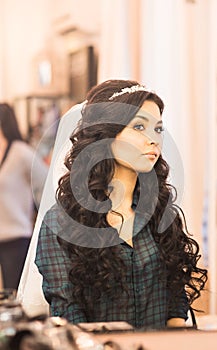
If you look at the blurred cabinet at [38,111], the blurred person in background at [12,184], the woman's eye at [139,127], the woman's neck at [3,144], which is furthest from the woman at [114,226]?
the blurred cabinet at [38,111]

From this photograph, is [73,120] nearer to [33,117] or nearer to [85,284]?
[85,284]

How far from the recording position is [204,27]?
1.19 m

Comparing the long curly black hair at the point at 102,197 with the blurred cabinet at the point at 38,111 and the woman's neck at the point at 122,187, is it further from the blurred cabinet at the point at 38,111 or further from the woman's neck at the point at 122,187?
the blurred cabinet at the point at 38,111

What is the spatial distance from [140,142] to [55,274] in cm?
21

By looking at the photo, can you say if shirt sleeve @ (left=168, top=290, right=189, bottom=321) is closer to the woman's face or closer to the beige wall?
the woman's face

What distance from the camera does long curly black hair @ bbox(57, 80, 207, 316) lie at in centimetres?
87

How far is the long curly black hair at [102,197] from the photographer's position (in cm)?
87

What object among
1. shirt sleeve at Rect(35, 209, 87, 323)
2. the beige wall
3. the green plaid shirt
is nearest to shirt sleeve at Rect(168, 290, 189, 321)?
the green plaid shirt

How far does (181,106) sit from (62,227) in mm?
372

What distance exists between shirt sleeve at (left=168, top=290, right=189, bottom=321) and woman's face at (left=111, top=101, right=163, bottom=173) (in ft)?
0.61

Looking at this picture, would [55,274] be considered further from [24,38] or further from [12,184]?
[24,38]

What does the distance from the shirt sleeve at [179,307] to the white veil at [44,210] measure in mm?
173

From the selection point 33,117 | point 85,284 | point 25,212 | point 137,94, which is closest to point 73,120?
point 137,94

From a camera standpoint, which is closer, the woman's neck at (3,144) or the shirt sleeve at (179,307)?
the shirt sleeve at (179,307)
